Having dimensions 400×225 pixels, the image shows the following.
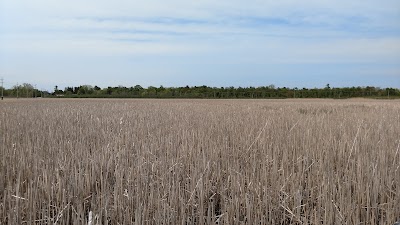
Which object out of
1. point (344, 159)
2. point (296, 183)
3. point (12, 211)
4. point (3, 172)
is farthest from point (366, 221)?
point (3, 172)

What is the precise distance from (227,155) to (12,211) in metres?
1.97

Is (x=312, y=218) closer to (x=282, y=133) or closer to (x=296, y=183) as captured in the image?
(x=296, y=183)

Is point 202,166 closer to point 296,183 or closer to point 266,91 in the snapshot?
point 296,183

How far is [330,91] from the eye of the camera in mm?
52688

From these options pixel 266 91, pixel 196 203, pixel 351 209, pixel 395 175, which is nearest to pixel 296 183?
pixel 351 209

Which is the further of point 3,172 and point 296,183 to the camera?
point 3,172

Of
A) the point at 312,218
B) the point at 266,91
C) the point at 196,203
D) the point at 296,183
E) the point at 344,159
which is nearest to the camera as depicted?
the point at 312,218

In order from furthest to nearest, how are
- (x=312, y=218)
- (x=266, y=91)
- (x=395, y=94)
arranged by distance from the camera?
1. (x=266, y=91)
2. (x=395, y=94)
3. (x=312, y=218)

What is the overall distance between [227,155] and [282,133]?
163cm

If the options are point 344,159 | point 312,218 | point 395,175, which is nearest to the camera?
point 312,218

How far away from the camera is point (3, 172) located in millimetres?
3006

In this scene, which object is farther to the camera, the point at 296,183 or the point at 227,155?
the point at 227,155

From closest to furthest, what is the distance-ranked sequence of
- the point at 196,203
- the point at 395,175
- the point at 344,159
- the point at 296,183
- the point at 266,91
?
the point at 196,203, the point at 296,183, the point at 395,175, the point at 344,159, the point at 266,91

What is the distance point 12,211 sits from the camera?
2115mm
